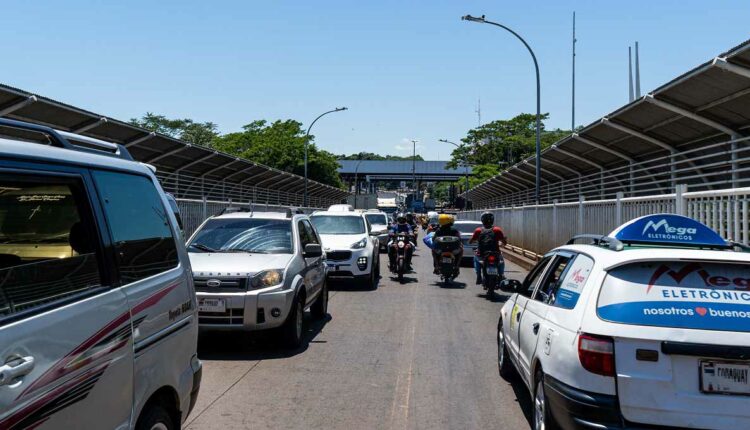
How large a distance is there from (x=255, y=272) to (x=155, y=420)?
455 cm

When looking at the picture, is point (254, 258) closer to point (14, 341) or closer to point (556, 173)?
point (14, 341)

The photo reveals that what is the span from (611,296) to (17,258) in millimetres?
3251

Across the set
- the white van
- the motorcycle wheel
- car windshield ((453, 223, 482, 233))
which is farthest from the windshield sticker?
car windshield ((453, 223, 482, 233))

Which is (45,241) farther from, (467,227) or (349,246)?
(467,227)

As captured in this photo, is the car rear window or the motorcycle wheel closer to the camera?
the car rear window

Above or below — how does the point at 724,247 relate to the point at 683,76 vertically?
below

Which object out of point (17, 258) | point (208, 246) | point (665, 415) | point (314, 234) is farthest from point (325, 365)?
point (17, 258)

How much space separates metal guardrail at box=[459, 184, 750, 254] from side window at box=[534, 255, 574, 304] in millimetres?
3580

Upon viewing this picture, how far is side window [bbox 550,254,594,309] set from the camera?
4.36 metres

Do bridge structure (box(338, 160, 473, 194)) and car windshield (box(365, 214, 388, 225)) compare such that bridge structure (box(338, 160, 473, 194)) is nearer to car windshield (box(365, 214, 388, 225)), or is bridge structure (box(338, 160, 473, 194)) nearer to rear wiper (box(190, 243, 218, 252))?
car windshield (box(365, 214, 388, 225))

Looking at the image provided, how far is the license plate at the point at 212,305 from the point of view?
7746 millimetres

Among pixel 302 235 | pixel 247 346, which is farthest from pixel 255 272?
pixel 302 235

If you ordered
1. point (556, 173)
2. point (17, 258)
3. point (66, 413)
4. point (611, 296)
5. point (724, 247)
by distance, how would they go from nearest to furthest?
point (66, 413) < point (17, 258) < point (611, 296) < point (724, 247) < point (556, 173)

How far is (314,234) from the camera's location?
1076 cm
